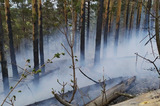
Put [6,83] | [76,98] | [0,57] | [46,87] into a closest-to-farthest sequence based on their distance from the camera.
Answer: [76,98]
[0,57]
[6,83]
[46,87]

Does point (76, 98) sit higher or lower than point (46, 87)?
higher

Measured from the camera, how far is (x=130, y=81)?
6074 mm

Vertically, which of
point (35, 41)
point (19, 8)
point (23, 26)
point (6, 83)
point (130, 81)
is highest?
point (19, 8)

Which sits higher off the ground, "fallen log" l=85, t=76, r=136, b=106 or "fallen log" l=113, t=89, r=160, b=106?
"fallen log" l=113, t=89, r=160, b=106

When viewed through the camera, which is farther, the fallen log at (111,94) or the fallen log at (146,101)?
the fallen log at (111,94)

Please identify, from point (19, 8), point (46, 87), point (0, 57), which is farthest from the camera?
point (19, 8)

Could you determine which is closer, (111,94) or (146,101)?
(146,101)

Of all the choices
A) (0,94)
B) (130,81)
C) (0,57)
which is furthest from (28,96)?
(130,81)

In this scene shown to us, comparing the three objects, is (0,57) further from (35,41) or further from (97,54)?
(97,54)

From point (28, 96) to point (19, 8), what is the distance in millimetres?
16703

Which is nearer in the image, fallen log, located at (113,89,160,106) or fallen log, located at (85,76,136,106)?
fallen log, located at (113,89,160,106)

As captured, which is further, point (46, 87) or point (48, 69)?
point (48, 69)

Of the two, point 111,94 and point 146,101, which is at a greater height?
point 146,101

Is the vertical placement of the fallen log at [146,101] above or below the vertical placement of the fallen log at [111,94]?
above
